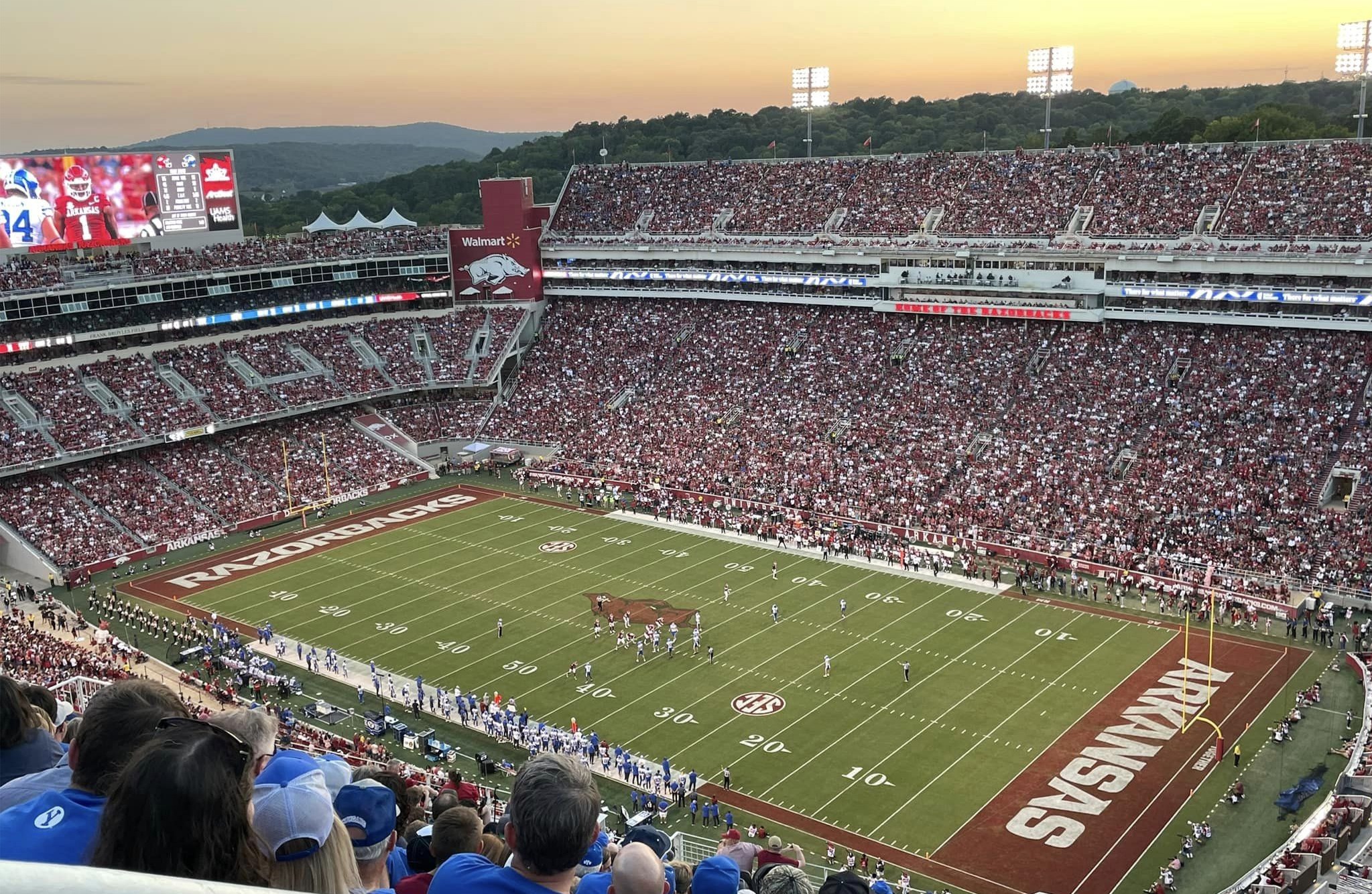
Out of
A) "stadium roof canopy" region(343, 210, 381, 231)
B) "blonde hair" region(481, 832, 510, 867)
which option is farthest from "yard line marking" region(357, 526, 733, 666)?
"stadium roof canopy" region(343, 210, 381, 231)

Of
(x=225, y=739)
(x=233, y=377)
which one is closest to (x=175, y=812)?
(x=225, y=739)

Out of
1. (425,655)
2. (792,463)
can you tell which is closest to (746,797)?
(425,655)

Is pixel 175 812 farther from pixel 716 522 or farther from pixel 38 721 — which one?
pixel 716 522

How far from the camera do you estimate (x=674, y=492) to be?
44.5 metres

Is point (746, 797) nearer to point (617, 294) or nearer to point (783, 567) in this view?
point (783, 567)

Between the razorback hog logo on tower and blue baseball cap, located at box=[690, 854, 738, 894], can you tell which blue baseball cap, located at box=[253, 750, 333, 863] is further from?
the razorback hog logo on tower

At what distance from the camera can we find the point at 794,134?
96938 mm

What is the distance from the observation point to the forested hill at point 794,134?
86.6 m

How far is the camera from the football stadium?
18.2 m

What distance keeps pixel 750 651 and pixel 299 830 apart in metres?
27.0

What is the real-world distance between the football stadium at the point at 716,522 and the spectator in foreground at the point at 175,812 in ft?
0.04

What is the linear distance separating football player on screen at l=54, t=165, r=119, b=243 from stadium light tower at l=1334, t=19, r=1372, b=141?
51086 mm

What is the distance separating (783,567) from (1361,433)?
60.4ft

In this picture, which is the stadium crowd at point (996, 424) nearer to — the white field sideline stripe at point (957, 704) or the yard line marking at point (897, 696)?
the yard line marking at point (897, 696)
